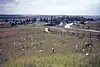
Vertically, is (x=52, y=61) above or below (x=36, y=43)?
below

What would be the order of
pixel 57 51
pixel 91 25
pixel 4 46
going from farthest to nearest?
pixel 91 25
pixel 57 51
pixel 4 46

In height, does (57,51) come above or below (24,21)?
→ below

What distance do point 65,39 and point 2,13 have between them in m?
0.82

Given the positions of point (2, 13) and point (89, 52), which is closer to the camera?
point (2, 13)

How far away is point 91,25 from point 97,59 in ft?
1.47

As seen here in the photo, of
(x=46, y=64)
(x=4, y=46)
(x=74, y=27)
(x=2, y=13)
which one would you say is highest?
(x=2, y=13)

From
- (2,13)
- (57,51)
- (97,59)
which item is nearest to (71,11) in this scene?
(57,51)

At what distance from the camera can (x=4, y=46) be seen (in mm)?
2297

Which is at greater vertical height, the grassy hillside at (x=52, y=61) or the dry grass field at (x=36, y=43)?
the dry grass field at (x=36, y=43)

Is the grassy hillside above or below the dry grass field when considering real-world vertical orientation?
below

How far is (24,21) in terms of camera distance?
2.41 meters

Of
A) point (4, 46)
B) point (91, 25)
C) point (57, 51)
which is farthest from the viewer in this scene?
point (91, 25)

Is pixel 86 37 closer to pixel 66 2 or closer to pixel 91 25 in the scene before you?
pixel 91 25

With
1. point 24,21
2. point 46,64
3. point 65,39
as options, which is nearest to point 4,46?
point 24,21
